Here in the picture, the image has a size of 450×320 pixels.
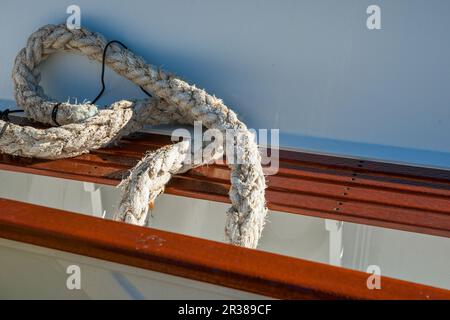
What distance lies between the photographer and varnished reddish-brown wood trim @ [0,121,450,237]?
6.33ft

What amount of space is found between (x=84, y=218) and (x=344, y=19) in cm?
128

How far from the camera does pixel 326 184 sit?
6.93ft

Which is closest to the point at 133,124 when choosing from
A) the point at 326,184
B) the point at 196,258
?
the point at 326,184

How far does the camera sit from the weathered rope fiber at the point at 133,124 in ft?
6.35

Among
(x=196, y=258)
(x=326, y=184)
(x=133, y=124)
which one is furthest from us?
(x=133, y=124)

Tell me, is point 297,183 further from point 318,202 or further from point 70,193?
point 70,193

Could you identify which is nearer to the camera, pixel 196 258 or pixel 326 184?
pixel 196 258

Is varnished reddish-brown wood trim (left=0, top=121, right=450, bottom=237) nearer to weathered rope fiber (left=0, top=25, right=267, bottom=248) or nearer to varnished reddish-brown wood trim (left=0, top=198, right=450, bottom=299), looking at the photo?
weathered rope fiber (left=0, top=25, right=267, bottom=248)

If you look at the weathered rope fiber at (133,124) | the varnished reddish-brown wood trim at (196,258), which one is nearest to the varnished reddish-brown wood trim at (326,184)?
the weathered rope fiber at (133,124)

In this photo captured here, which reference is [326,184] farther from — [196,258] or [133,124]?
[196,258]

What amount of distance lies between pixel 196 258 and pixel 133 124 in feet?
Result: 4.02

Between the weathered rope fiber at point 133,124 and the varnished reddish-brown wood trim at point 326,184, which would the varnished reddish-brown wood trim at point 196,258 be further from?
the varnished reddish-brown wood trim at point 326,184

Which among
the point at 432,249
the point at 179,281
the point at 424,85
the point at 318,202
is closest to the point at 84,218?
the point at 179,281

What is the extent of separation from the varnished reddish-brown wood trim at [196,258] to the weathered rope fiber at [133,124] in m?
0.57
